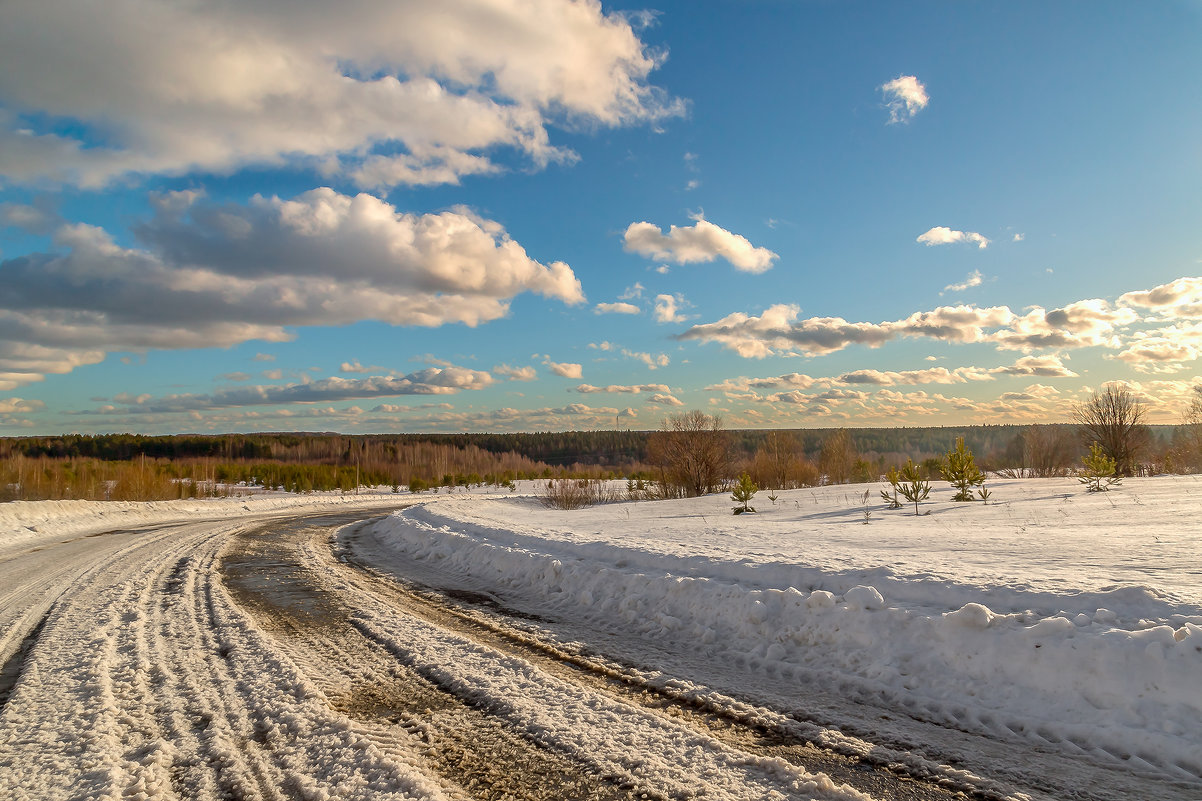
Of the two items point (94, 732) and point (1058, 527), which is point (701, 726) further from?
point (1058, 527)

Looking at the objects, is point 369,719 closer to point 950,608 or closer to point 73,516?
point 950,608

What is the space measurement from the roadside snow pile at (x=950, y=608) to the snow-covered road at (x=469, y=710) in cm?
7

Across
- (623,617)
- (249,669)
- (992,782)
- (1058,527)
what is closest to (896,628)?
(992,782)

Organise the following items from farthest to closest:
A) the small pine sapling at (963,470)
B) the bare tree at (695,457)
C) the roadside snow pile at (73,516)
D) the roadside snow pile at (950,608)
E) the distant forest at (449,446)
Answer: the distant forest at (449,446) < the bare tree at (695,457) < the roadside snow pile at (73,516) < the small pine sapling at (963,470) < the roadside snow pile at (950,608)

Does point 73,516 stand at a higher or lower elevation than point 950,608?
lower

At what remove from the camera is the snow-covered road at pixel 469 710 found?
3.16m

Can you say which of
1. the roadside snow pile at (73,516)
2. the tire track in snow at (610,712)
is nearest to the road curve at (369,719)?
the tire track in snow at (610,712)

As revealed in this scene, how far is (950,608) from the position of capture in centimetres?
520

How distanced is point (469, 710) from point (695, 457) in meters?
24.3

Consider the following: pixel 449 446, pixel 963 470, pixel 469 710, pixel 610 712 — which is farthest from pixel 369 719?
pixel 449 446

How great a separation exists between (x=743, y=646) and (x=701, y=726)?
1.80 meters

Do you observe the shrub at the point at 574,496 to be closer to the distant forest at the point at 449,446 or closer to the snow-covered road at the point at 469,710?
the snow-covered road at the point at 469,710

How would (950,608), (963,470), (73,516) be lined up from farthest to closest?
(73,516) < (963,470) < (950,608)

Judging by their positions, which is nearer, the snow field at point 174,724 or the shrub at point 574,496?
the snow field at point 174,724
